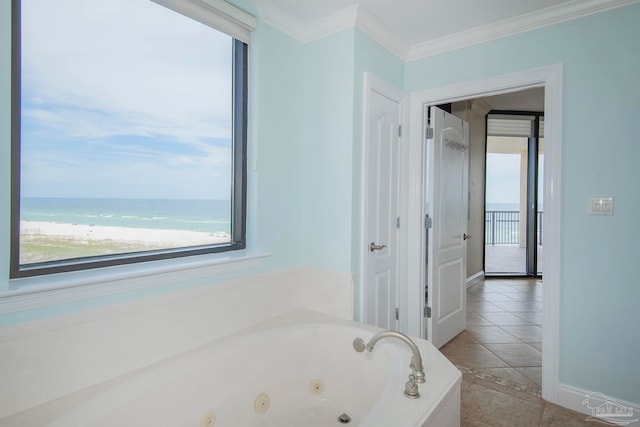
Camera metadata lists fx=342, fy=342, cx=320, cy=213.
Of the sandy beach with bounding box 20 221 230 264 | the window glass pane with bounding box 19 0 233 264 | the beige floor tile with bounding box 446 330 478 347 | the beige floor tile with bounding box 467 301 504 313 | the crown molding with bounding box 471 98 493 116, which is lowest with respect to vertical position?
the beige floor tile with bounding box 446 330 478 347

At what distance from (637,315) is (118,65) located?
9.75 feet

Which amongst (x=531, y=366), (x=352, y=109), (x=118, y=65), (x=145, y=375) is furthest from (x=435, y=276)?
(x=118, y=65)

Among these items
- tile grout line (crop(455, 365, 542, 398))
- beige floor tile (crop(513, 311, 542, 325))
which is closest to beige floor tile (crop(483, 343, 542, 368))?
tile grout line (crop(455, 365, 542, 398))

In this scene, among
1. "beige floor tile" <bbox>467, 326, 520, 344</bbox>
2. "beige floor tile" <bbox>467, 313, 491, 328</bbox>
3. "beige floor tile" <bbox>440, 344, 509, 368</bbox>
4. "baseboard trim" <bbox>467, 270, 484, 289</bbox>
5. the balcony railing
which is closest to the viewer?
"beige floor tile" <bbox>440, 344, 509, 368</bbox>

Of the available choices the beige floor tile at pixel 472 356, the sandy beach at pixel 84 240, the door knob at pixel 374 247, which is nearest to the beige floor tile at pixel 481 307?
the beige floor tile at pixel 472 356

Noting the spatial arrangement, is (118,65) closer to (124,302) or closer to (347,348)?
(124,302)

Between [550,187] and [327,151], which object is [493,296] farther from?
[327,151]

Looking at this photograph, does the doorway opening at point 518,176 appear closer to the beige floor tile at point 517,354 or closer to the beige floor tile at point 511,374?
the beige floor tile at point 517,354

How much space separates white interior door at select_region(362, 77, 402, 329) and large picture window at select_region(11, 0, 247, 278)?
842mm

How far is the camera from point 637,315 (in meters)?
1.89

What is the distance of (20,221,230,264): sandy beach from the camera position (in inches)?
52.9

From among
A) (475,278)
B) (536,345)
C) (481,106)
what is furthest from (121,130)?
(475,278)

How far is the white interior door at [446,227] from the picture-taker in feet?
8.97

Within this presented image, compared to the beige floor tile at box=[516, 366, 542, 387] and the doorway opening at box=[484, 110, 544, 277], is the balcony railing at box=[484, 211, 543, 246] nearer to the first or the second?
the doorway opening at box=[484, 110, 544, 277]
